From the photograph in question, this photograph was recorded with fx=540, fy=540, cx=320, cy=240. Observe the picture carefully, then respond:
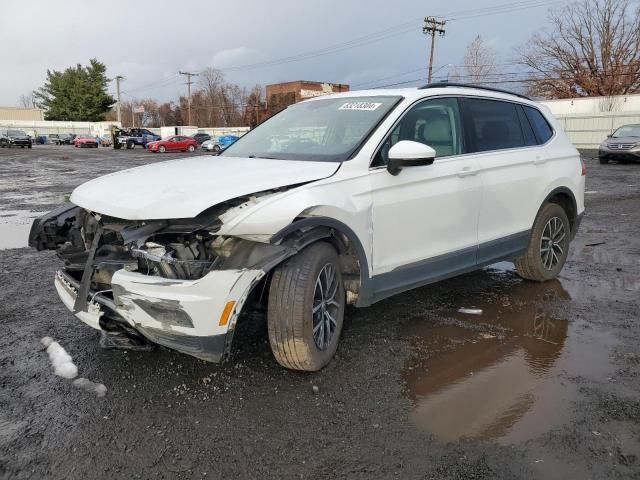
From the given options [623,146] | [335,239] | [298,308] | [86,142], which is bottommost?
[86,142]

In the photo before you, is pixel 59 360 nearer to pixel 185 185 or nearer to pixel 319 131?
pixel 185 185

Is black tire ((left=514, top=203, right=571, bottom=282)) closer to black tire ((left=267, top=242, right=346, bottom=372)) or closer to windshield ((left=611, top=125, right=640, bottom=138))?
black tire ((left=267, top=242, right=346, bottom=372))

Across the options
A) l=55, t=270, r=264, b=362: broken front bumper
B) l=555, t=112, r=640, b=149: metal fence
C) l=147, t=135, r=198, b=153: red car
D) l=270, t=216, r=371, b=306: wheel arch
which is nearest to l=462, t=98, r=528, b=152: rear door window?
l=270, t=216, r=371, b=306: wheel arch

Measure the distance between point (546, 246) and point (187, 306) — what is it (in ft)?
12.7

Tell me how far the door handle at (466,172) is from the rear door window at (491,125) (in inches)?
8.2

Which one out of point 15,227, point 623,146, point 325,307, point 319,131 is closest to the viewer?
point 325,307

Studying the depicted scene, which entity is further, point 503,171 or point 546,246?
point 546,246

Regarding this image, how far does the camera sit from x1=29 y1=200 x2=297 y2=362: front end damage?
9.35ft

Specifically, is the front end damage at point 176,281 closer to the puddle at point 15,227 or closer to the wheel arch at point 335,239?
the wheel arch at point 335,239

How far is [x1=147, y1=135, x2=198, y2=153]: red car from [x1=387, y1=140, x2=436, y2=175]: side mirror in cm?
3841

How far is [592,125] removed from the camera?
34.7 metres

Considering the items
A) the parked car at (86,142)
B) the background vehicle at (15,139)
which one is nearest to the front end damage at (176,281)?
the background vehicle at (15,139)

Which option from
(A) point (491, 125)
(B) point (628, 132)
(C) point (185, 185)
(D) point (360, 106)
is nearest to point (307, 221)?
(C) point (185, 185)

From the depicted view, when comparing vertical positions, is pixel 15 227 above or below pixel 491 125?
below
